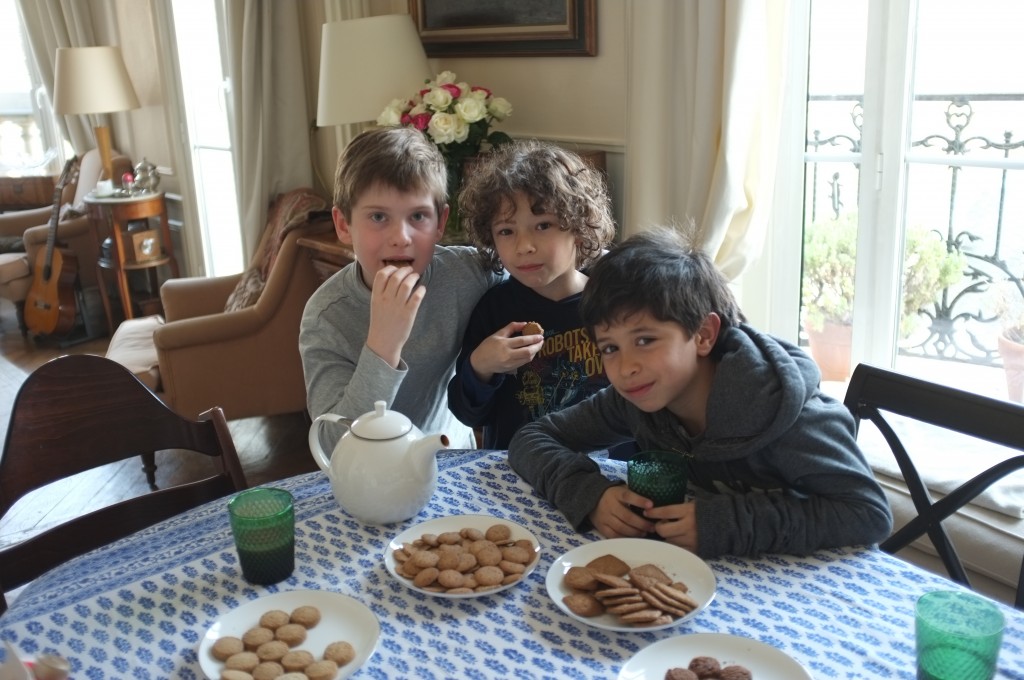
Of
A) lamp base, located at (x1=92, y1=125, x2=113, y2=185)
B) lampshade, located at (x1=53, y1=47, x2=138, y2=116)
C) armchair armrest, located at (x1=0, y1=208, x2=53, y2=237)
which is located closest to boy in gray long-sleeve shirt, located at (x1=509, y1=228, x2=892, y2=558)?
lampshade, located at (x1=53, y1=47, x2=138, y2=116)

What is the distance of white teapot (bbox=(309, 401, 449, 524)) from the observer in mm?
1170

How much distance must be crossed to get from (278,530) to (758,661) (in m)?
0.56

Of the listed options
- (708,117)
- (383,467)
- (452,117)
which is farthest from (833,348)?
(383,467)

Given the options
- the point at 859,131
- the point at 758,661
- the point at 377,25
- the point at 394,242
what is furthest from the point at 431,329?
the point at 377,25

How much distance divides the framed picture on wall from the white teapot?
69.5 inches

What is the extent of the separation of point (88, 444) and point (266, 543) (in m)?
0.49

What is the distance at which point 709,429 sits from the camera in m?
1.18

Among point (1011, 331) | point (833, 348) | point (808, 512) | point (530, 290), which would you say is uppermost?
point (530, 290)

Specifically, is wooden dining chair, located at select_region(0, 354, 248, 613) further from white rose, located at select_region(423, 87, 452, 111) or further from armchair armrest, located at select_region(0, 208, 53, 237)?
armchair armrest, located at select_region(0, 208, 53, 237)

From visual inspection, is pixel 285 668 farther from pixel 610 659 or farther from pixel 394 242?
pixel 394 242

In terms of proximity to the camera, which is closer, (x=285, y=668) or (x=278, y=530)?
(x=285, y=668)

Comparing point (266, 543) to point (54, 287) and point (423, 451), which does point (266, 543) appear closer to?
point (423, 451)

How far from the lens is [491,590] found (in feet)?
3.38

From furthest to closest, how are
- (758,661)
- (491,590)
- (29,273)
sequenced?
1. (29,273)
2. (491,590)
3. (758,661)
